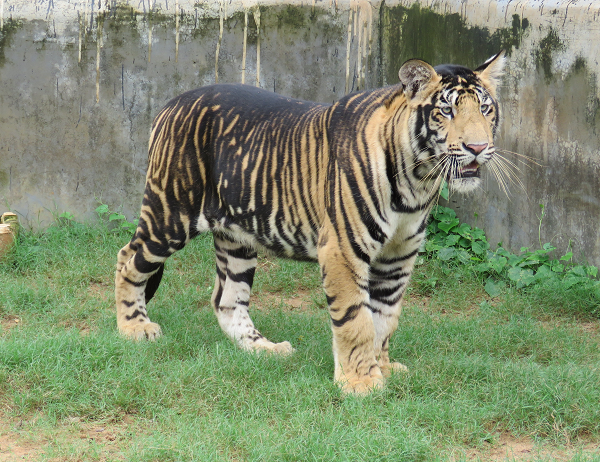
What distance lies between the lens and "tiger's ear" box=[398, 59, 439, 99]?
3914mm

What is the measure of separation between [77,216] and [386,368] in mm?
3800

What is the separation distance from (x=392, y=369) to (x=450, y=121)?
155 cm

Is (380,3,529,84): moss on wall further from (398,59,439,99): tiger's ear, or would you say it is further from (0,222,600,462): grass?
(398,59,439,99): tiger's ear

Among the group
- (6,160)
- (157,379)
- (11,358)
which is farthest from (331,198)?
(6,160)

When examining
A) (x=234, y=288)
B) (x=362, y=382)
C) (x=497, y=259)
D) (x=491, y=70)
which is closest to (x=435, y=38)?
(x=497, y=259)

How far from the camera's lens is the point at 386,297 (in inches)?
183

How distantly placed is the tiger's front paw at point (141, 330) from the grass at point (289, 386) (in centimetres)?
10

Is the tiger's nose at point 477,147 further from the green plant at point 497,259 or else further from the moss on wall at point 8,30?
the moss on wall at point 8,30

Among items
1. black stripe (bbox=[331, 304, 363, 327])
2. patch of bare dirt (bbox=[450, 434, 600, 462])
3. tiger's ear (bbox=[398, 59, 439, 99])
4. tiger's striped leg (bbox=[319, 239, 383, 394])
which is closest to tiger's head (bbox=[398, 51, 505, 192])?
tiger's ear (bbox=[398, 59, 439, 99])

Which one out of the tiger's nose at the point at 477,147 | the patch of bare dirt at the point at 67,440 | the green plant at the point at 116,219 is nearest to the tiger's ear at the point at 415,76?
the tiger's nose at the point at 477,147

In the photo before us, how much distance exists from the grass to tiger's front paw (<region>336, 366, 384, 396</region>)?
6 centimetres

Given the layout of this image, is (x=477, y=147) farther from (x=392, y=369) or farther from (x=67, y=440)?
(x=67, y=440)

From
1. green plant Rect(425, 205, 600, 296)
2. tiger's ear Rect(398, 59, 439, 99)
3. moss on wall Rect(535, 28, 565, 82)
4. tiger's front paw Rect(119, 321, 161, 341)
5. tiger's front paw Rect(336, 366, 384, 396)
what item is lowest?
tiger's front paw Rect(119, 321, 161, 341)

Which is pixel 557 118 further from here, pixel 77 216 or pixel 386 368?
pixel 77 216
